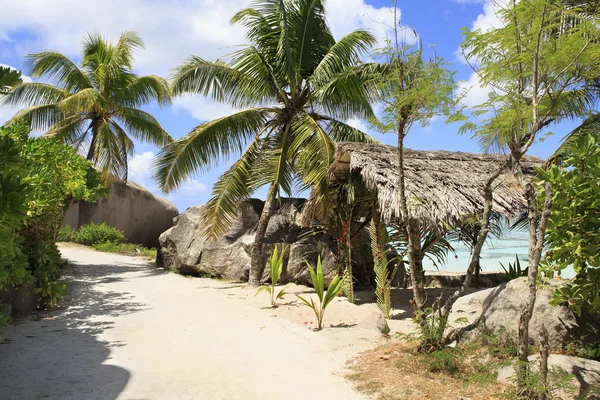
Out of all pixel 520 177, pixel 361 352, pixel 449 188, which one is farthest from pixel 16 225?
pixel 449 188

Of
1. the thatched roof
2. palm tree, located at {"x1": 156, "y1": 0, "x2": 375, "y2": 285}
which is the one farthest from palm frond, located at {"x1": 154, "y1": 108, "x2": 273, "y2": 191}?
the thatched roof

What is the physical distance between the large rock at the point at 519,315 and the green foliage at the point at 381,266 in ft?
7.40

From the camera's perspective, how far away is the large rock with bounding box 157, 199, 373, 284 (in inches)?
426

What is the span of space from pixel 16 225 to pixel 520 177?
4.42 meters

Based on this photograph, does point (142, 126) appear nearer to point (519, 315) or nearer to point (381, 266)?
point (381, 266)

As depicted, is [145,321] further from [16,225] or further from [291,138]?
[291,138]

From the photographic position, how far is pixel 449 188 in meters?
8.00

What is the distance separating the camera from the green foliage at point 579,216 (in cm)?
385

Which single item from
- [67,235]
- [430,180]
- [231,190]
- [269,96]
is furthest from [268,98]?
[67,235]

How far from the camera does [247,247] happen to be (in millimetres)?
11945

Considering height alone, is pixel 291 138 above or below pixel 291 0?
below

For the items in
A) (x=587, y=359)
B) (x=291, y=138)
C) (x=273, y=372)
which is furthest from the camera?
(x=291, y=138)

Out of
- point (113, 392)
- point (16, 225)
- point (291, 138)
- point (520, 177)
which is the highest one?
point (291, 138)

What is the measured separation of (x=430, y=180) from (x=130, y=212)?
1550 centimetres
